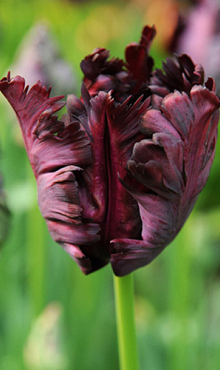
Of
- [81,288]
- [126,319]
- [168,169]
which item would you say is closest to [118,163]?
[168,169]

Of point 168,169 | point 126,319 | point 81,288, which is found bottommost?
point 81,288

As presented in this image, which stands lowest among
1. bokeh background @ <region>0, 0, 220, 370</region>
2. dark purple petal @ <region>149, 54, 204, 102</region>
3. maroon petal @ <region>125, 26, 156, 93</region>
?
bokeh background @ <region>0, 0, 220, 370</region>

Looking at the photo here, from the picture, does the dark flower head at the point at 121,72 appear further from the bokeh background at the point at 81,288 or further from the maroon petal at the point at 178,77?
the bokeh background at the point at 81,288

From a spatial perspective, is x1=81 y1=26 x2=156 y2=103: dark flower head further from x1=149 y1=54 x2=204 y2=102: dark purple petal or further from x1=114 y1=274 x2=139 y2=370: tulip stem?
x1=114 y1=274 x2=139 y2=370: tulip stem

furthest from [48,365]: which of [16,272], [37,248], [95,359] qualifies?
[16,272]

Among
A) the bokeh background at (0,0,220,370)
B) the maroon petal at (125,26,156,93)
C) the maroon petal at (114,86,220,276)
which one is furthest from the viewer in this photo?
the bokeh background at (0,0,220,370)

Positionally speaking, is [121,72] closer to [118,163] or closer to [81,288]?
[118,163]

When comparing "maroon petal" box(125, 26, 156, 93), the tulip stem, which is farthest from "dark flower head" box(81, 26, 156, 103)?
the tulip stem
